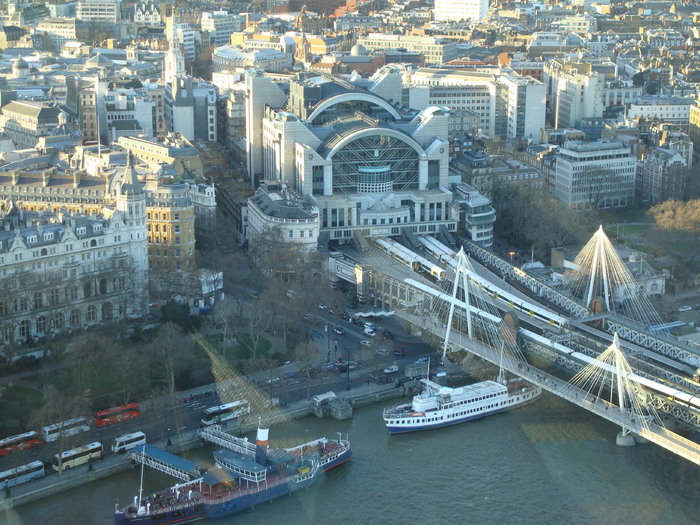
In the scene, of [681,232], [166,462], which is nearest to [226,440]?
[166,462]

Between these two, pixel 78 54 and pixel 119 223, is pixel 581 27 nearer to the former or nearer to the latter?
pixel 78 54

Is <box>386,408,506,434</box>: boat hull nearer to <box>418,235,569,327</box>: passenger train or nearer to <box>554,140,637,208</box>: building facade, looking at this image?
<box>418,235,569,327</box>: passenger train

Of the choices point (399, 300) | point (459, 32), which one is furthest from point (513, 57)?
point (399, 300)

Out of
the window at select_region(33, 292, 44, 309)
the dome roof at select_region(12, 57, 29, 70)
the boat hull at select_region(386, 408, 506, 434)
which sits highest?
the dome roof at select_region(12, 57, 29, 70)

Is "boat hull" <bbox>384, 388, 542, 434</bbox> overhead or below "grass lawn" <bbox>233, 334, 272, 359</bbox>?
below

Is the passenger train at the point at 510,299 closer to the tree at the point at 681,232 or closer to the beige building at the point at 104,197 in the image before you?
the tree at the point at 681,232

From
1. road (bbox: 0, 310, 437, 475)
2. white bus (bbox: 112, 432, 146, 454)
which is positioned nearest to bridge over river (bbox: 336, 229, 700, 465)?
road (bbox: 0, 310, 437, 475)
